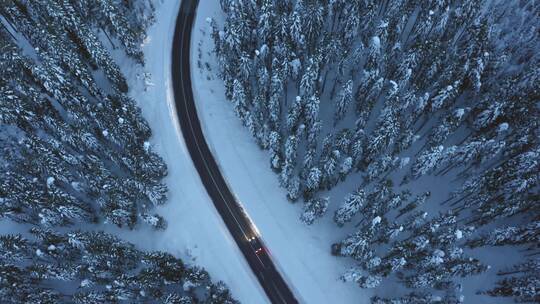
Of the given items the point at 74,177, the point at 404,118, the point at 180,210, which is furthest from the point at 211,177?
the point at 404,118

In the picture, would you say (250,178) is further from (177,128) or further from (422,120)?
(422,120)

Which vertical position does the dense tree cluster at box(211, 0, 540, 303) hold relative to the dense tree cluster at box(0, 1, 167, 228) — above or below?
below

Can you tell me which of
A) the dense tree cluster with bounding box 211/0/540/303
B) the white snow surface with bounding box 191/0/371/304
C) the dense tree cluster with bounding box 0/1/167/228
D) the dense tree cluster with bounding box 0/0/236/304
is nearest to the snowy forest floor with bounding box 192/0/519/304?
the white snow surface with bounding box 191/0/371/304

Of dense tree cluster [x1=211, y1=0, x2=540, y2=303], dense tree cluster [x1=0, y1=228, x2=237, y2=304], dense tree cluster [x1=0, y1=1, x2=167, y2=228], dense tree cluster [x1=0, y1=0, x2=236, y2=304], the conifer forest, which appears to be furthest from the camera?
dense tree cluster [x1=0, y1=1, x2=167, y2=228]

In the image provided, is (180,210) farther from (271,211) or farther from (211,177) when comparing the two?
(271,211)

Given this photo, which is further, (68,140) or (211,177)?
(211,177)

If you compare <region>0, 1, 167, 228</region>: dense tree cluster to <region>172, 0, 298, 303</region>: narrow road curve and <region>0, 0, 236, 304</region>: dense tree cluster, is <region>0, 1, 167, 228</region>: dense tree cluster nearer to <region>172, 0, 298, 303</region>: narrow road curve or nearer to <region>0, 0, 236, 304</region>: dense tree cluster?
<region>0, 0, 236, 304</region>: dense tree cluster
